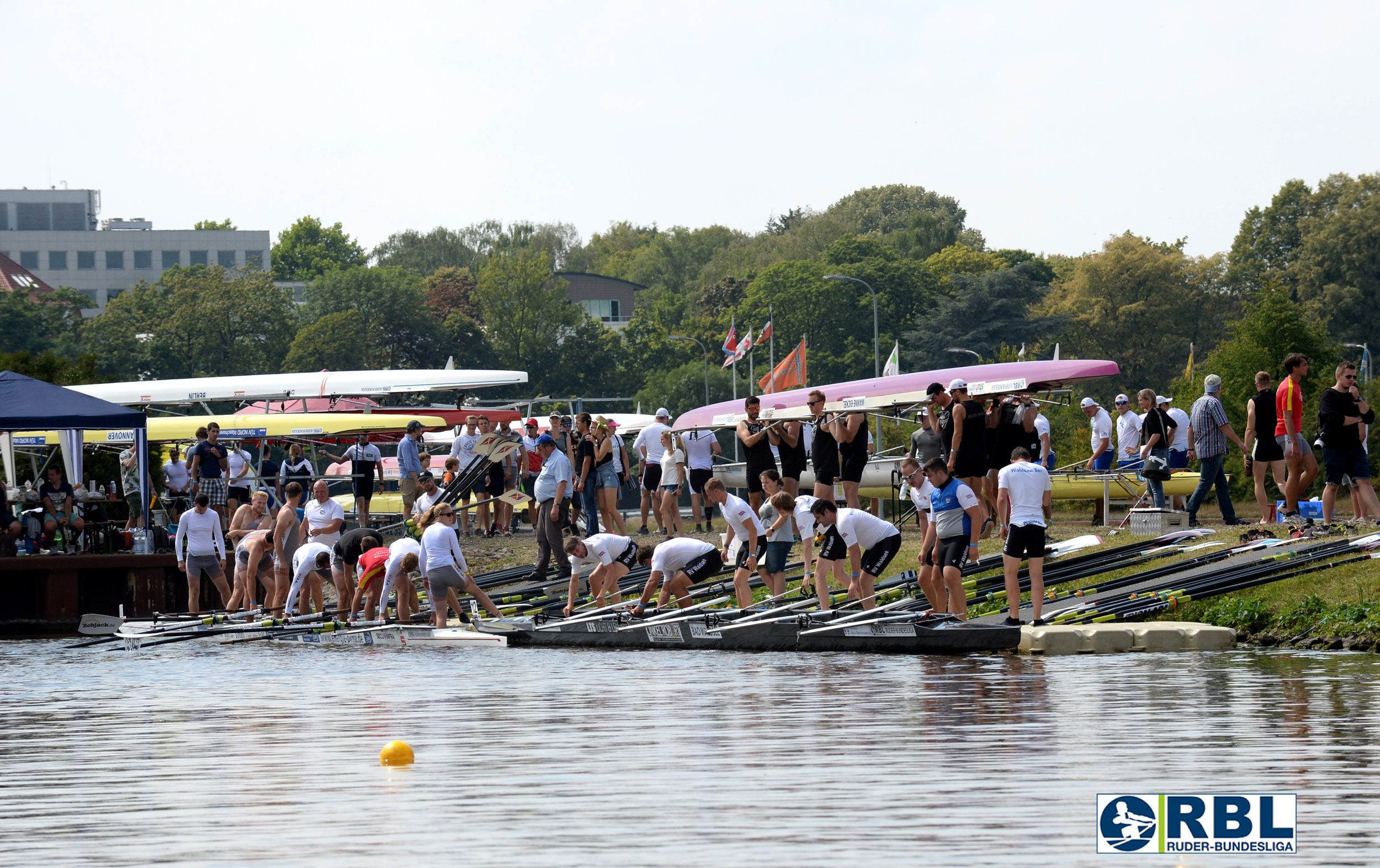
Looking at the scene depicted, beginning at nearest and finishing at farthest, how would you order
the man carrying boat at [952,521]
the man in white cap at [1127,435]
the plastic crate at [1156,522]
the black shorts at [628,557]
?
the man carrying boat at [952,521] < the black shorts at [628,557] < the plastic crate at [1156,522] < the man in white cap at [1127,435]

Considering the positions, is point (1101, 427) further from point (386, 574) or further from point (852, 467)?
point (386, 574)

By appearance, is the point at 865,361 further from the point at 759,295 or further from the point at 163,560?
the point at 163,560

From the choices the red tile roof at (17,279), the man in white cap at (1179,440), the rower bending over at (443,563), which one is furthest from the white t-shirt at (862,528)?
the red tile roof at (17,279)

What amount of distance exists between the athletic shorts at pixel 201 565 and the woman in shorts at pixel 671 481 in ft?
21.2

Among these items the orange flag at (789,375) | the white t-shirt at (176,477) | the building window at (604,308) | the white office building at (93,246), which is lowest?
the white t-shirt at (176,477)

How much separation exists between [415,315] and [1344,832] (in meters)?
94.4

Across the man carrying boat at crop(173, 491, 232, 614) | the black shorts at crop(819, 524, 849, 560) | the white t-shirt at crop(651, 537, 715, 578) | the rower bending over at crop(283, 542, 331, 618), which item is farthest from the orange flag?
the black shorts at crop(819, 524, 849, 560)

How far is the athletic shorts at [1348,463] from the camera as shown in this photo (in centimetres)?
1752

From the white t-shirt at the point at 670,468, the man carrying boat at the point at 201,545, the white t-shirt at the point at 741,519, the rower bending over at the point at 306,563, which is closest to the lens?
the white t-shirt at the point at 741,519

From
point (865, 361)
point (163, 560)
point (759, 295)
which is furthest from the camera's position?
point (759, 295)

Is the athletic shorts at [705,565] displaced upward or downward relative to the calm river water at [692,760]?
upward

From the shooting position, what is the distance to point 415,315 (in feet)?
325

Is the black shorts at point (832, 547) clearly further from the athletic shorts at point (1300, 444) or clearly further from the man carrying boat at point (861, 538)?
the athletic shorts at point (1300, 444)

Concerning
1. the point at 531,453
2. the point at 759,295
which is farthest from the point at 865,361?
the point at 531,453
